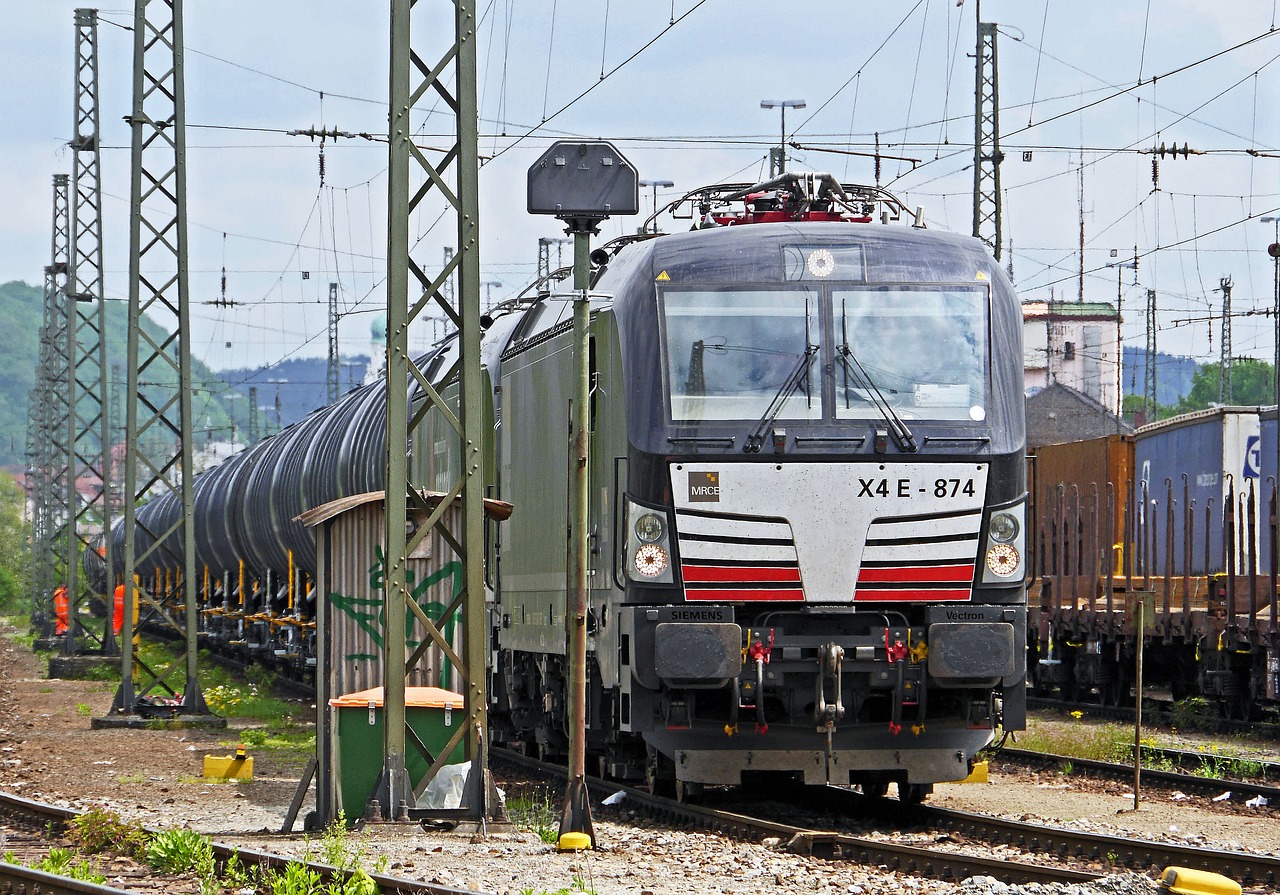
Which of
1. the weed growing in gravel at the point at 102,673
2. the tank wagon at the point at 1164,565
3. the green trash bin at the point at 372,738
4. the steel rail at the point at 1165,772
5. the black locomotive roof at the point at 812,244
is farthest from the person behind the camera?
the weed growing in gravel at the point at 102,673

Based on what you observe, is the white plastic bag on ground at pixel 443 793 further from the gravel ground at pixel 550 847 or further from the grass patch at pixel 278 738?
the grass patch at pixel 278 738

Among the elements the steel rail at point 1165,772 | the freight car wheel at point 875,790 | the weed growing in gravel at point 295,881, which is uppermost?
the weed growing in gravel at point 295,881

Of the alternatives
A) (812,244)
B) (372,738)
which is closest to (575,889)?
(372,738)

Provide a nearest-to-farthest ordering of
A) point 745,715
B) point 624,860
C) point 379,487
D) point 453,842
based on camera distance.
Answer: point 624,860, point 453,842, point 745,715, point 379,487

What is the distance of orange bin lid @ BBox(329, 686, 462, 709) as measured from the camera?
11.9 meters

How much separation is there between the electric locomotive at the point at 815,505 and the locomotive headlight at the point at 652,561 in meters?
0.01

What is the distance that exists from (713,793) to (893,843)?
293 centimetres

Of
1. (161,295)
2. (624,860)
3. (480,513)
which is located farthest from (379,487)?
(624,860)

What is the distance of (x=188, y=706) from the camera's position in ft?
72.2

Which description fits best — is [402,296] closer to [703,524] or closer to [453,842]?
[703,524]

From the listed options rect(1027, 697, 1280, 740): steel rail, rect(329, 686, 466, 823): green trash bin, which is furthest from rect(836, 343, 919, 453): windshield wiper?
rect(1027, 697, 1280, 740): steel rail

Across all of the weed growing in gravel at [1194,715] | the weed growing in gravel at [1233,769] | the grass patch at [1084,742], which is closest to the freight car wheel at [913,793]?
the weed growing in gravel at [1233,769]

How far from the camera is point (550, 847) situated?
1055cm

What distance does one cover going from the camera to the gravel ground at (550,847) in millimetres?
9047
